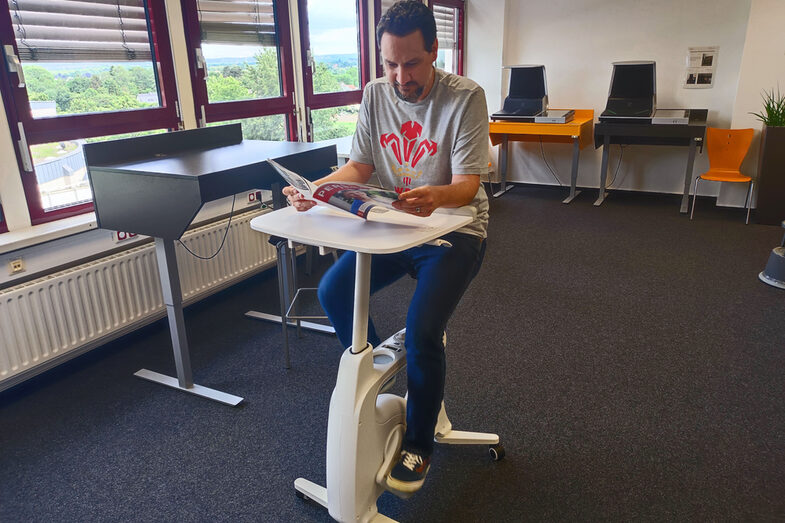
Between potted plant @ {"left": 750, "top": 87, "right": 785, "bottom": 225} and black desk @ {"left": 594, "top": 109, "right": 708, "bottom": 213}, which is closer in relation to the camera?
potted plant @ {"left": 750, "top": 87, "right": 785, "bottom": 225}

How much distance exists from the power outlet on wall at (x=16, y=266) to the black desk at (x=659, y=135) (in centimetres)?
482

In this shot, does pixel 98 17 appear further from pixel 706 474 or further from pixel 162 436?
pixel 706 474

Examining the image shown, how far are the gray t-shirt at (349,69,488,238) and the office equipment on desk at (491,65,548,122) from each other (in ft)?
13.0

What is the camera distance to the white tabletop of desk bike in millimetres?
1191

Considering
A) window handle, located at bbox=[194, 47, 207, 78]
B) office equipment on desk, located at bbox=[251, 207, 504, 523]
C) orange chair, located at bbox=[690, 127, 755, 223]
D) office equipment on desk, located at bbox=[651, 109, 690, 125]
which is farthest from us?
office equipment on desk, located at bbox=[651, 109, 690, 125]

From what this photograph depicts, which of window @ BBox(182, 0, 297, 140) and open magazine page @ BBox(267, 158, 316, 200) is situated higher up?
window @ BBox(182, 0, 297, 140)

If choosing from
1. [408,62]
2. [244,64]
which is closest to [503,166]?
[244,64]

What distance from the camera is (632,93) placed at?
209 inches

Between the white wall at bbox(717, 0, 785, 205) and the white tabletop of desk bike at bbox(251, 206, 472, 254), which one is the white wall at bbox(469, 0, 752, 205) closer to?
the white wall at bbox(717, 0, 785, 205)

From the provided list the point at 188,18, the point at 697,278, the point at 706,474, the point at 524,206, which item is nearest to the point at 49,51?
the point at 188,18

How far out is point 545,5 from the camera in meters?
5.91

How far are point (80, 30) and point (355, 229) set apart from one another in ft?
6.62

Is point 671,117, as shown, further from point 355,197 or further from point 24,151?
point 24,151

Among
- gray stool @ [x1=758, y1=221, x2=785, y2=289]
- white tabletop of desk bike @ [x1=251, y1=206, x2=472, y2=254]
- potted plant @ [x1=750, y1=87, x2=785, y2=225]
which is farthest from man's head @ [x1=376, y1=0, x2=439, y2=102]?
potted plant @ [x1=750, y1=87, x2=785, y2=225]
